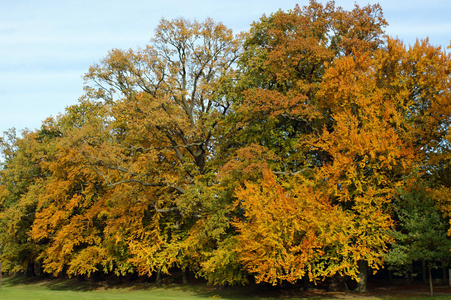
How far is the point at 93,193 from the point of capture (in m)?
36.7

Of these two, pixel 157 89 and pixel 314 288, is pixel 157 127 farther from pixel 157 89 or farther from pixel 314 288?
pixel 314 288

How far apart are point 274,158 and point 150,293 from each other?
1394 cm

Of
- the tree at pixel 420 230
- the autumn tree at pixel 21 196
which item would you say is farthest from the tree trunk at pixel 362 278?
the autumn tree at pixel 21 196

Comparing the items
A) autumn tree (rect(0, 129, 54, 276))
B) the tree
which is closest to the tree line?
the tree

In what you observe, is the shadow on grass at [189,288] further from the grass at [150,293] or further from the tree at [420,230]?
the tree at [420,230]

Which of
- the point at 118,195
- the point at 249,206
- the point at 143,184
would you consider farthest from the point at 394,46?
the point at 118,195

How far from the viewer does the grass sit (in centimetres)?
2009

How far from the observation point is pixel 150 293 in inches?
1217

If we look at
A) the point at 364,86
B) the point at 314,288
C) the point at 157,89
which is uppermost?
the point at 157,89

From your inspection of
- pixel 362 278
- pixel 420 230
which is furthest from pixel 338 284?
pixel 420 230

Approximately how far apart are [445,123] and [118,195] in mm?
20602

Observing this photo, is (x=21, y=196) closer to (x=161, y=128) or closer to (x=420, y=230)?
(x=161, y=128)

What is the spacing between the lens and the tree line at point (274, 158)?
837 inches

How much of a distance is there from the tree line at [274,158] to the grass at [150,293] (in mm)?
1590
